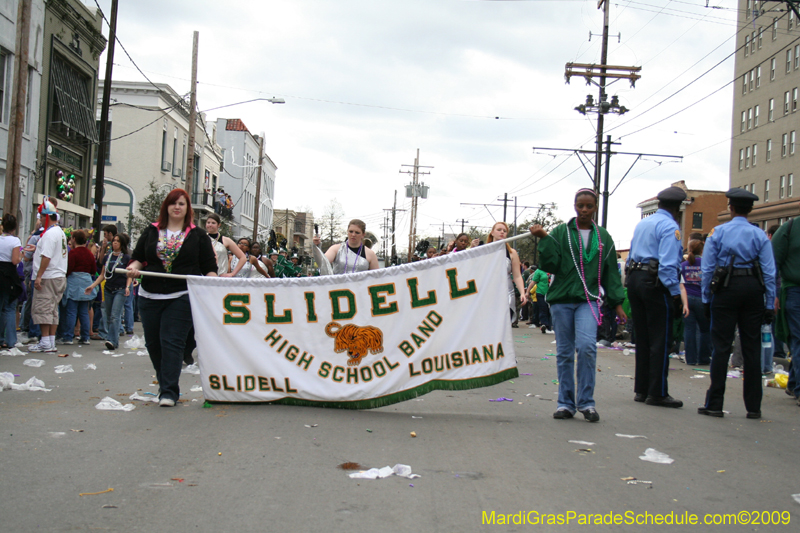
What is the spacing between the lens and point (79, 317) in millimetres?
11977

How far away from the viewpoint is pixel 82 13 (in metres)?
26.4

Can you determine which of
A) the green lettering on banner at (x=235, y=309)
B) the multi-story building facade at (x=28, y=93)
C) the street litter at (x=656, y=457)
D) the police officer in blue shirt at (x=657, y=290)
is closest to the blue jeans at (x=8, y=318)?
the green lettering on banner at (x=235, y=309)

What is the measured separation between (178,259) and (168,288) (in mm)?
269

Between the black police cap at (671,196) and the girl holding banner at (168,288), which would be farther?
the black police cap at (671,196)

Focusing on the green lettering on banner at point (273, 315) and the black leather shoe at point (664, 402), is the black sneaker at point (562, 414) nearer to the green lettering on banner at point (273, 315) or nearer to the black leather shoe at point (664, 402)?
the black leather shoe at point (664, 402)

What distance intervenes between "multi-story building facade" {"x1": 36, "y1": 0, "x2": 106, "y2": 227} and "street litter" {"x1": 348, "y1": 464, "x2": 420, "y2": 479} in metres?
21.4

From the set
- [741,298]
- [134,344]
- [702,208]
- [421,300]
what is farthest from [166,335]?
[702,208]

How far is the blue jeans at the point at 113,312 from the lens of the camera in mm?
11539

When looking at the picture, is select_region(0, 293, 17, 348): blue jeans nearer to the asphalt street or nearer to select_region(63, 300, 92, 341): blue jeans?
select_region(63, 300, 92, 341): blue jeans

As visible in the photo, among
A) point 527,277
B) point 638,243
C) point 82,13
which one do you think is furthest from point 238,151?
point 638,243

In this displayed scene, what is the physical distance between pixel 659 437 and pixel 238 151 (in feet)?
219

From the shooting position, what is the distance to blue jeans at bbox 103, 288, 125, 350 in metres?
11.5

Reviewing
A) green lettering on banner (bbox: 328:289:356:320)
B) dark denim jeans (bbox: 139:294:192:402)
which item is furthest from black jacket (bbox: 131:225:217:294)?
green lettering on banner (bbox: 328:289:356:320)

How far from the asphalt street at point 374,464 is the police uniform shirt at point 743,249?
4.18ft
